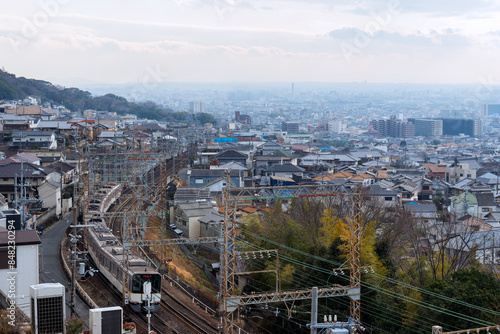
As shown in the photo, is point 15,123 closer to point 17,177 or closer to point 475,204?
→ point 17,177

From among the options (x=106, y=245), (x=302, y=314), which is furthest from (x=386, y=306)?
(x=106, y=245)

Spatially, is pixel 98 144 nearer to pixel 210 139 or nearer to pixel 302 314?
pixel 210 139

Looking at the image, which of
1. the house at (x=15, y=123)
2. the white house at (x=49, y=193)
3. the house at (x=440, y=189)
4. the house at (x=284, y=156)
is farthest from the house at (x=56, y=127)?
the house at (x=440, y=189)

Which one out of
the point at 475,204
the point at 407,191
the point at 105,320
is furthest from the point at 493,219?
the point at 105,320

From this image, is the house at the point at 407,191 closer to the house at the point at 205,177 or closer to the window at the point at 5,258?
the house at the point at 205,177

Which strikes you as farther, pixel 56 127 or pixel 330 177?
pixel 56 127

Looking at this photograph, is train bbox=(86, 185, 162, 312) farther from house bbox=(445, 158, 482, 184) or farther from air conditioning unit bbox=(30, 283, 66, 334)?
house bbox=(445, 158, 482, 184)
